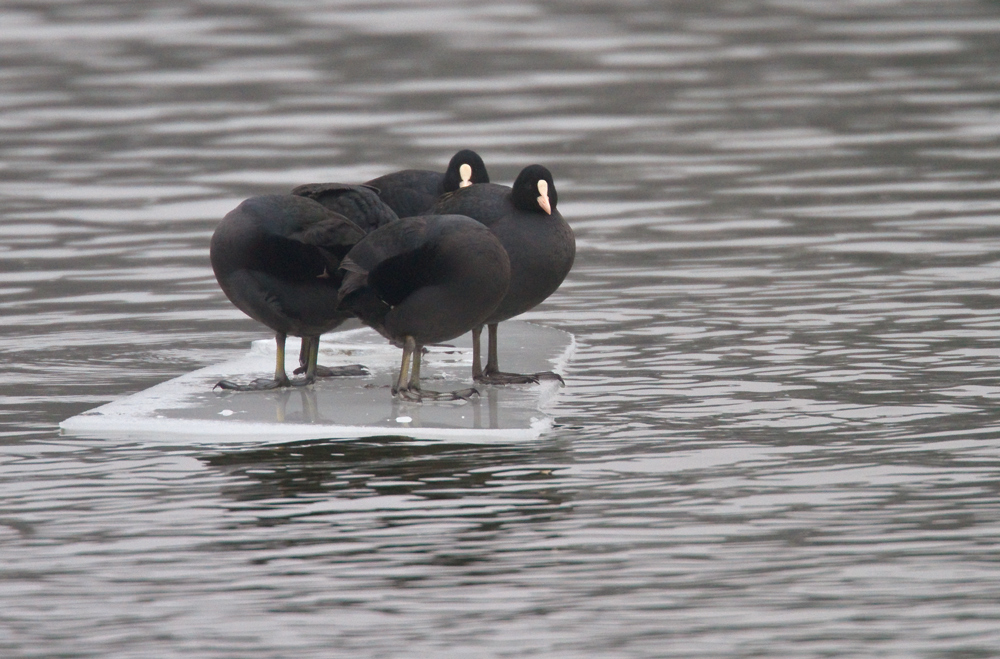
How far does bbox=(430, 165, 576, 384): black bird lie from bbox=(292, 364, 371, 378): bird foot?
2.87ft

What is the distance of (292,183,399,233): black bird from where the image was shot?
8.53m

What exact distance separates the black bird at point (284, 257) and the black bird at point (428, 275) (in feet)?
0.59

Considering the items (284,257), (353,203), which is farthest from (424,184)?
(284,257)

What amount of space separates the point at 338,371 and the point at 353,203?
1.00 meters

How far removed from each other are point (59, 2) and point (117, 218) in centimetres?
1880

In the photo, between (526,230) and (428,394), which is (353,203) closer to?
(526,230)

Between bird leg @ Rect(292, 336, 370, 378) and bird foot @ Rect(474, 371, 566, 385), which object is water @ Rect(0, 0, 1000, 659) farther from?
bird leg @ Rect(292, 336, 370, 378)

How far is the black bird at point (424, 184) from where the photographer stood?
9047mm

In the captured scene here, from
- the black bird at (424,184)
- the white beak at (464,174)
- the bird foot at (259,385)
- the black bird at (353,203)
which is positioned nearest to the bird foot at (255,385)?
the bird foot at (259,385)

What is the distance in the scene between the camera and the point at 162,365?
9531 mm

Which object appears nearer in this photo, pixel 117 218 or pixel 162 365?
pixel 162 365

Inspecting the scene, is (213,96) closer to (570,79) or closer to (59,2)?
(570,79)

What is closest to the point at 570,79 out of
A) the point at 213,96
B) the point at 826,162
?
the point at 213,96

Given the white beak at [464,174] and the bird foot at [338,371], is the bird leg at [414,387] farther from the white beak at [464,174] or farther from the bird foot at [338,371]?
the white beak at [464,174]
